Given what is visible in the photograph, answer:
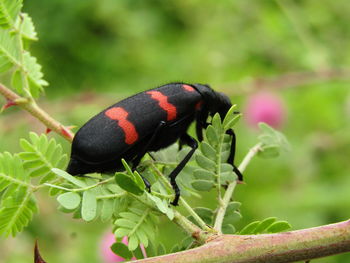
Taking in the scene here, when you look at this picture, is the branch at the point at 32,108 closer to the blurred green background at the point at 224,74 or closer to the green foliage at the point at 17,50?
the green foliage at the point at 17,50

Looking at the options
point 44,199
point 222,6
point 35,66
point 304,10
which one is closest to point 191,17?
point 222,6

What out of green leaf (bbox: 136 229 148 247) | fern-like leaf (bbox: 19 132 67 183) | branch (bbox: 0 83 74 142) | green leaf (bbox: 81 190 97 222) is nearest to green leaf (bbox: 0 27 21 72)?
branch (bbox: 0 83 74 142)

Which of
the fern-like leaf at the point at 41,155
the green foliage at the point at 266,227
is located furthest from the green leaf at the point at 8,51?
the green foliage at the point at 266,227

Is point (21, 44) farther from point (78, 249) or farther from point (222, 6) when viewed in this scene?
point (222, 6)

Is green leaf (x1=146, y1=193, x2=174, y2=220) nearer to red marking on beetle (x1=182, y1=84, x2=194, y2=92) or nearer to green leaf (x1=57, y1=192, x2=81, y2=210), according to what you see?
green leaf (x1=57, y1=192, x2=81, y2=210)

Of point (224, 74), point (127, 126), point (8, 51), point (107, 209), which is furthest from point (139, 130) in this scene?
point (224, 74)

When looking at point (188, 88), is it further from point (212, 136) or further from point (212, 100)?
point (212, 136)
